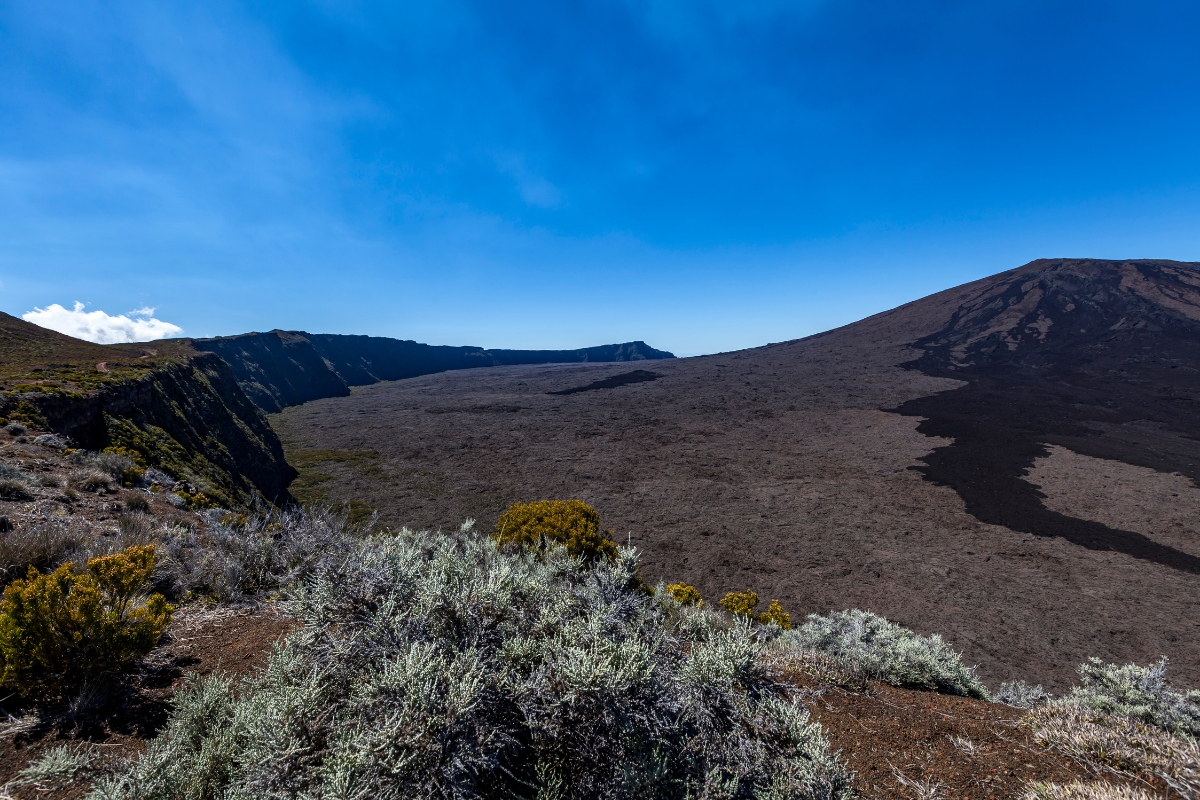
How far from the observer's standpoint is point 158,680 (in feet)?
9.01

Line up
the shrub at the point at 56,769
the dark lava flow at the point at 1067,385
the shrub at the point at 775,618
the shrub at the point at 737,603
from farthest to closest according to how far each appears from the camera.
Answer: the dark lava flow at the point at 1067,385
the shrub at the point at 737,603
the shrub at the point at 775,618
the shrub at the point at 56,769

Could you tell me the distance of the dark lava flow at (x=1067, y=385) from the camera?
18188 millimetres

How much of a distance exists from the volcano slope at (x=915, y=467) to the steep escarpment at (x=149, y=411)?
4.00 meters

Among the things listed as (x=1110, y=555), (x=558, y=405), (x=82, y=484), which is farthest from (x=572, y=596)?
(x=558, y=405)

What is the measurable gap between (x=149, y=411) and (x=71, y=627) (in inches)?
567

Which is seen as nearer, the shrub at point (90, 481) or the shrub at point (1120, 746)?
the shrub at point (1120, 746)

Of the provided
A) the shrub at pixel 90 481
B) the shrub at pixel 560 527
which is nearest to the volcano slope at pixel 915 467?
the shrub at pixel 560 527

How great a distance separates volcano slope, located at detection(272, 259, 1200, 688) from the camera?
11.2 metres

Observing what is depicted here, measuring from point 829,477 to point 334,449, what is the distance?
96.8 feet

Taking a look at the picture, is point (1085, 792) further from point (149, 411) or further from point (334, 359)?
point (334, 359)

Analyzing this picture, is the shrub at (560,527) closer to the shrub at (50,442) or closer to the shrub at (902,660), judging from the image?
the shrub at (902,660)

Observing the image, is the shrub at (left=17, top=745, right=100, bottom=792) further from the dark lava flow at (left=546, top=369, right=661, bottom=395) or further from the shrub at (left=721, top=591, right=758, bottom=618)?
the dark lava flow at (left=546, top=369, right=661, bottom=395)

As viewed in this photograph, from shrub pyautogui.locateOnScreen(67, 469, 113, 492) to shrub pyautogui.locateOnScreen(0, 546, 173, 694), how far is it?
5500 millimetres

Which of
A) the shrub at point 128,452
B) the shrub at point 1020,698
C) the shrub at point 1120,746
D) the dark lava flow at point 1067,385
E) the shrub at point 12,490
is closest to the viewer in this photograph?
the shrub at point 1120,746
